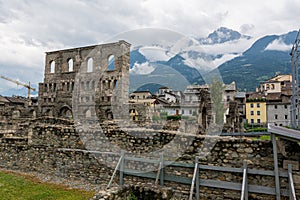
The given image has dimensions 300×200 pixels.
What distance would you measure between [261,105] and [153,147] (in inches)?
2229

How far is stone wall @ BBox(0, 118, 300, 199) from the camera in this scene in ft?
22.4

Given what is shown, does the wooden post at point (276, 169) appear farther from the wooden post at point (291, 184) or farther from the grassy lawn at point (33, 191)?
the grassy lawn at point (33, 191)

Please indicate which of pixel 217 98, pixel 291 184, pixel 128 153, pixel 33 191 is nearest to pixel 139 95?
pixel 217 98

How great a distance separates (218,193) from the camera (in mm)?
7105

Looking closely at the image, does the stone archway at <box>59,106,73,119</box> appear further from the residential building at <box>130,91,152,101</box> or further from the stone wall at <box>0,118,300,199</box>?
the stone wall at <box>0,118,300,199</box>

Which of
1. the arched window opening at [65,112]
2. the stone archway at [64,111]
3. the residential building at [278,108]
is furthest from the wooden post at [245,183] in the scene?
the residential building at [278,108]

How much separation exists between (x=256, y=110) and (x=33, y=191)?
58864 millimetres

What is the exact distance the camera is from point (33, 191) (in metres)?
8.09

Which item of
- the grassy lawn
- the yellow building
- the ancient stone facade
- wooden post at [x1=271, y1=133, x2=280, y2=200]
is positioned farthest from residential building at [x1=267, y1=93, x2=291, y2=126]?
the grassy lawn

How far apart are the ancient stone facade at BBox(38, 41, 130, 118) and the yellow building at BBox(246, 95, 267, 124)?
3873cm

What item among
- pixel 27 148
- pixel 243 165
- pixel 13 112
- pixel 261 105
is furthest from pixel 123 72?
pixel 261 105

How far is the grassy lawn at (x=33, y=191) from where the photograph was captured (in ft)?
24.9

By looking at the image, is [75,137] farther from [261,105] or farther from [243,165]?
[261,105]

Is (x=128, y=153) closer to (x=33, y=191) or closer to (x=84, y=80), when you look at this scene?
(x=33, y=191)
